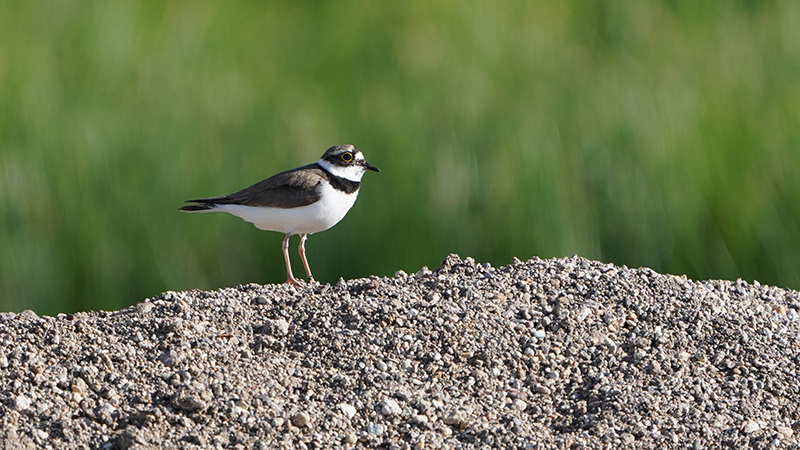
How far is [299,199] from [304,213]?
7cm

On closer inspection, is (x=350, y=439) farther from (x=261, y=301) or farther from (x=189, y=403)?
(x=261, y=301)

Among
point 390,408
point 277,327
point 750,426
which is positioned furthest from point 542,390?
point 277,327

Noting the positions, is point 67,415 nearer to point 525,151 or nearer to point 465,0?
point 525,151

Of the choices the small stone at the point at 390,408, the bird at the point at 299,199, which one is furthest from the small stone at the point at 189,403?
the bird at the point at 299,199

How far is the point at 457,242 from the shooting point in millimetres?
6043

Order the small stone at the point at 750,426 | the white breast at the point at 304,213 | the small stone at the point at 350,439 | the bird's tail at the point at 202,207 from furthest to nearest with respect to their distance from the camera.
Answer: the bird's tail at the point at 202,207, the white breast at the point at 304,213, the small stone at the point at 750,426, the small stone at the point at 350,439

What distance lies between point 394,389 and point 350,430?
0.29m

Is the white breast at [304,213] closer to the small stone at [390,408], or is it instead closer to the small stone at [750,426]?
the small stone at [390,408]

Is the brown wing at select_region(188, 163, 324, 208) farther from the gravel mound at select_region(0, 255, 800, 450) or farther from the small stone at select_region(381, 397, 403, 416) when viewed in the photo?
the small stone at select_region(381, 397, 403, 416)

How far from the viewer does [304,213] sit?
4684 mm

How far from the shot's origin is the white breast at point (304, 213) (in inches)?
184

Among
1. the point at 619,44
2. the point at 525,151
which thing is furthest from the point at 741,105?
the point at 525,151

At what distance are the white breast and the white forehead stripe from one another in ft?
0.36

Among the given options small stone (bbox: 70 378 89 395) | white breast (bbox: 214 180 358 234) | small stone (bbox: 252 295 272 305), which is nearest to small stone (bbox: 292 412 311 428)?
small stone (bbox: 70 378 89 395)
